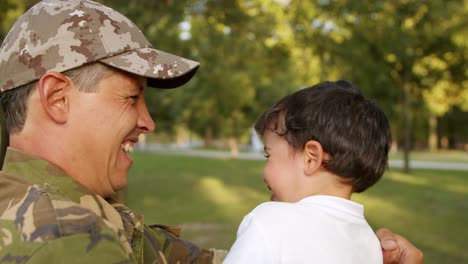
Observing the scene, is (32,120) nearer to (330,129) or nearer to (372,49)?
(330,129)

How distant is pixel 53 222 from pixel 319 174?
1.09 meters

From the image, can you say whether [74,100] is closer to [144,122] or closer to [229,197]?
[144,122]

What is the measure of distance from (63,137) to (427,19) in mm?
18766

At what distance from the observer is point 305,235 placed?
2014mm

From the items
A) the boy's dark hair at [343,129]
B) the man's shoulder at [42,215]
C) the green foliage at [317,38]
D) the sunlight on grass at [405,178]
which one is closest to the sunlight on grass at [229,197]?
the green foliage at [317,38]

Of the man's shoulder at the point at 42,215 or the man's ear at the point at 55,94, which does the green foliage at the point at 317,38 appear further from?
the man's shoulder at the point at 42,215

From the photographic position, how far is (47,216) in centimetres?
Result: 154

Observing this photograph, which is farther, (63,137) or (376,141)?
(376,141)

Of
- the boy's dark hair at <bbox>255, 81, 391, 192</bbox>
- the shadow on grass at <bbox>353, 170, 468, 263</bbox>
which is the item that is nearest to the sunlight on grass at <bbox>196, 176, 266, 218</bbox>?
the shadow on grass at <bbox>353, 170, 468, 263</bbox>

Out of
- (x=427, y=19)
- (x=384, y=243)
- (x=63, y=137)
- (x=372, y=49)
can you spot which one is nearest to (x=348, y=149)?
(x=384, y=243)

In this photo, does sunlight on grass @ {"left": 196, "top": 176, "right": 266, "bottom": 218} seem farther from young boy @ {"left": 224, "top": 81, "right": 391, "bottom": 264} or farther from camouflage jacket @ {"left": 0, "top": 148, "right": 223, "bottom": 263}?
camouflage jacket @ {"left": 0, "top": 148, "right": 223, "bottom": 263}

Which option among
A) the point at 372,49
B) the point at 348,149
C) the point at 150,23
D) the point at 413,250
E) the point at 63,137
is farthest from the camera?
the point at 372,49

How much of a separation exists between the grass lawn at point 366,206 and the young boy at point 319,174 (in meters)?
5.87

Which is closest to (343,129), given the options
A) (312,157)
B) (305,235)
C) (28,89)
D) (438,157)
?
(312,157)
